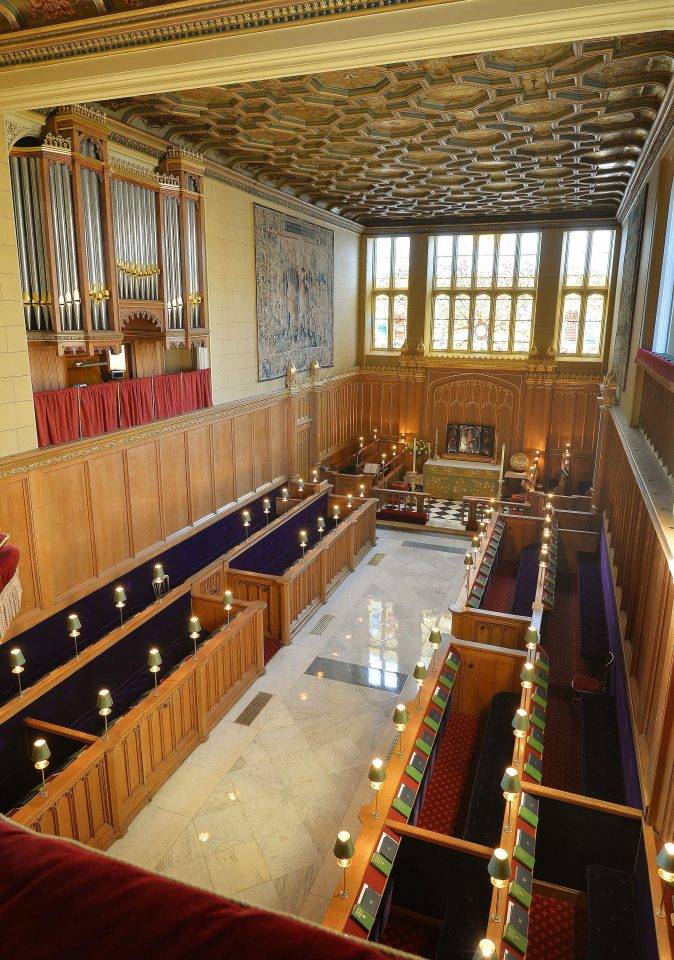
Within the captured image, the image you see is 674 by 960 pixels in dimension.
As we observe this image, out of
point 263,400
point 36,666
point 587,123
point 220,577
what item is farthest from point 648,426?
point 36,666

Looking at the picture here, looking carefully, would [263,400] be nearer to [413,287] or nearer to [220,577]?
[220,577]

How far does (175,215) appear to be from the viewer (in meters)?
9.94

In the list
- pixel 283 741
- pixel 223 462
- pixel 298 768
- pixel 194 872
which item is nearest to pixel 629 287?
pixel 223 462

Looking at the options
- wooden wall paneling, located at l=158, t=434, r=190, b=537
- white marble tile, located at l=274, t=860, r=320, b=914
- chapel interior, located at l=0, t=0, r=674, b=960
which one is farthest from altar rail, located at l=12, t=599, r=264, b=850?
wooden wall paneling, located at l=158, t=434, r=190, b=537

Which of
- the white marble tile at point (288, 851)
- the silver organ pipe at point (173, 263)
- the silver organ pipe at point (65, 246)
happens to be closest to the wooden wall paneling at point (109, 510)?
the silver organ pipe at point (65, 246)

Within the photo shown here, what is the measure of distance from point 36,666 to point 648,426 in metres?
8.72

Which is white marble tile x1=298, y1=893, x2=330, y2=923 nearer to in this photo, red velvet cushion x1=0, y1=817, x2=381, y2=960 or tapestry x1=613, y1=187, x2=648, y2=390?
red velvet cushion x1=0, y1=817, x2=381, y2=960

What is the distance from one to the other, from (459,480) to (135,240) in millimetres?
11501

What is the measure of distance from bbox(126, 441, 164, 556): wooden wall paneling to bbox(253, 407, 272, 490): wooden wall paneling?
3.48m

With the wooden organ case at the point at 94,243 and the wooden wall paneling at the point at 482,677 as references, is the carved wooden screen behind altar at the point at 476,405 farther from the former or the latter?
the wooden wall paneling at the point at 482,677

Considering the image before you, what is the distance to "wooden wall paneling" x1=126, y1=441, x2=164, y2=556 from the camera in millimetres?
9914

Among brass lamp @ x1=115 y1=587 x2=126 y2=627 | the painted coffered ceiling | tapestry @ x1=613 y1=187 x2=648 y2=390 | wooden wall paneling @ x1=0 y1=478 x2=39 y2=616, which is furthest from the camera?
tapestry @ x1=613 y1=187 x2=648 y2=390

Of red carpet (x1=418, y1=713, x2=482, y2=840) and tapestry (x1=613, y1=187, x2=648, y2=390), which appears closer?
red carpet (x1=418, y1=713, x2=482, y2=840)

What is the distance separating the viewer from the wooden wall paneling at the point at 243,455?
12.9 metres
